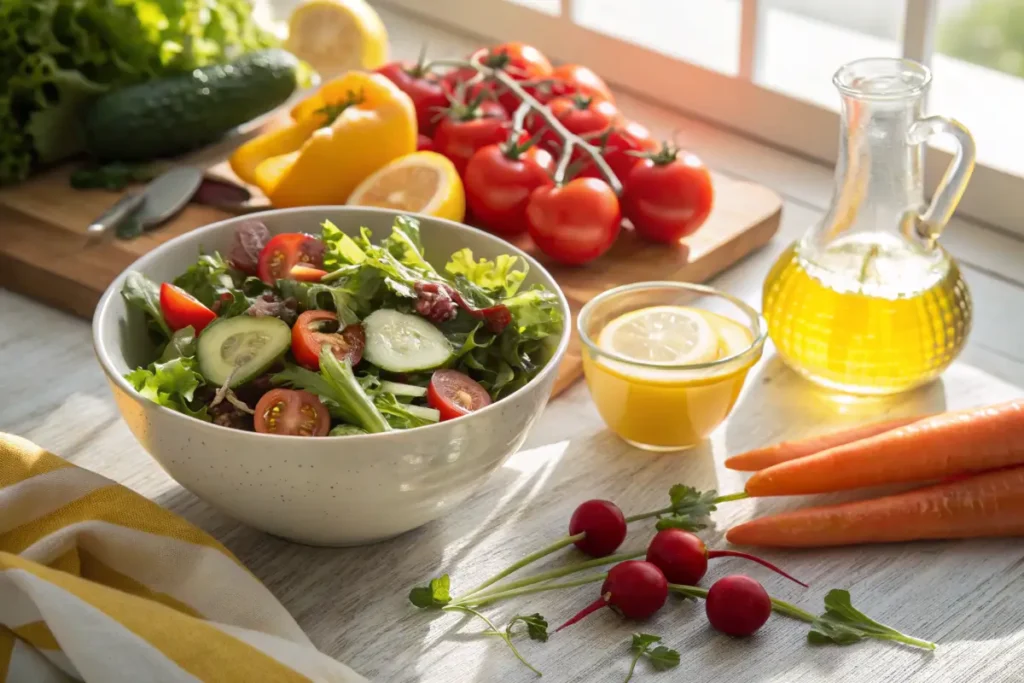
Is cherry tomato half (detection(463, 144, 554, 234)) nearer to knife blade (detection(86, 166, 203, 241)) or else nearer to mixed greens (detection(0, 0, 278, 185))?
knife blade (detection(86, 166, 203, 241))

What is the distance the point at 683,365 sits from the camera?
118 centimetres

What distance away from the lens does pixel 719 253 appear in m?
1.58

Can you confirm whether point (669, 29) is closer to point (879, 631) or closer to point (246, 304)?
point (246, 304)

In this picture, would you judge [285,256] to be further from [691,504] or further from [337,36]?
[337,36]

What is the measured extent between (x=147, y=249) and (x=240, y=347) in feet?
1.76

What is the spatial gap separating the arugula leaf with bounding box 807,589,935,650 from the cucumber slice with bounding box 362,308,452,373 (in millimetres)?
372

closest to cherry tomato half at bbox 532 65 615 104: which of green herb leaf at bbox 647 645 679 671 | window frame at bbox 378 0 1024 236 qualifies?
window frame at bbox 378 0 1024 236

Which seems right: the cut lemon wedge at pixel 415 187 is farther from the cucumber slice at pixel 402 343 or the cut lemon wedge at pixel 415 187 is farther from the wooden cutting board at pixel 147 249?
the cucumber slice at pixel 402 343

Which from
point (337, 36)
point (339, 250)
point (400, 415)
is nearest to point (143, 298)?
point (339, 250)

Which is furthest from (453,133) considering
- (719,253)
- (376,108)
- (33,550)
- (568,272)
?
(33,550)

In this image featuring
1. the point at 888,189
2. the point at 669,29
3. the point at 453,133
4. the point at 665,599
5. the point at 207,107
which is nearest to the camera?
the point at 665,599

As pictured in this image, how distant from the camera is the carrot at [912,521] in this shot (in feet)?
3.64

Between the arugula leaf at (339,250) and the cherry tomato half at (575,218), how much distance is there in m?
0.35

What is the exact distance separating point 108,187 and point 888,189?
103 centimetres
